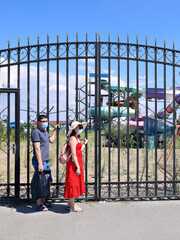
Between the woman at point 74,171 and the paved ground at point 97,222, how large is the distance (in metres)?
0.32

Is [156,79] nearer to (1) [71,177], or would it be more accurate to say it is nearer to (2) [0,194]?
(1) [71,177]

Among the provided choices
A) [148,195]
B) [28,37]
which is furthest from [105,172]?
[28,37]

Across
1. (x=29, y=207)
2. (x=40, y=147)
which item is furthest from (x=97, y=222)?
(x=40, y=147)

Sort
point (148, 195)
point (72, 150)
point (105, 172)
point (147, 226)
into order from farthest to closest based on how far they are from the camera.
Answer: point (105, 172) < point (148, 195) < point (72, 150) < point (147, 226)

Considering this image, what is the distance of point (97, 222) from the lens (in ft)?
13.3

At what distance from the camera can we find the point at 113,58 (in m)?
5.04

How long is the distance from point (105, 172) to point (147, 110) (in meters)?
3.56

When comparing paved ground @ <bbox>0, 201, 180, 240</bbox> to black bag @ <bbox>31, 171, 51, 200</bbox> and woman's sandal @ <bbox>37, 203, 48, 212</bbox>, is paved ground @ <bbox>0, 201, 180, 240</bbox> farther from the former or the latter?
black bag @ <bbox>31, 171, 51, 200</bbox>

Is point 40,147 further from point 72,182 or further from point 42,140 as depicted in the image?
point 72,182

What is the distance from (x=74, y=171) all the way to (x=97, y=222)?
35.3 inches

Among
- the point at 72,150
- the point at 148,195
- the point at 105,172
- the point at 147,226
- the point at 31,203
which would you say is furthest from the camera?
the point at 105,172

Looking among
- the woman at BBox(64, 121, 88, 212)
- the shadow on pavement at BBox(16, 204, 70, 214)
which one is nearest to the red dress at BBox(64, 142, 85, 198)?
the woman at BBox(64, 121, 88, 212)

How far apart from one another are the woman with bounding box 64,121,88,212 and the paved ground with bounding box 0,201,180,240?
1.05 feet

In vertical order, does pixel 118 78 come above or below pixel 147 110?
above
